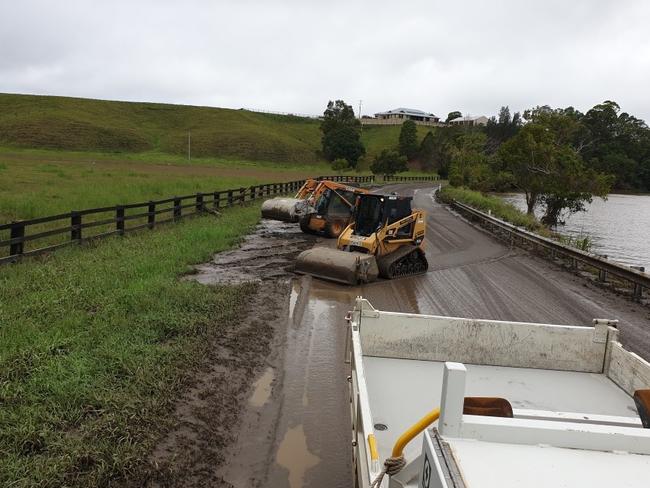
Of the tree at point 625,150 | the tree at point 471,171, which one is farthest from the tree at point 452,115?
the tree at point 471,171

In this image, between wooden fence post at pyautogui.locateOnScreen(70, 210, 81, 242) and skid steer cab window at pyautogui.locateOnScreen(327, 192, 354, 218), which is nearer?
wooden fence post at pyautogui.locateOnScreen(70, 210, 81, 242)

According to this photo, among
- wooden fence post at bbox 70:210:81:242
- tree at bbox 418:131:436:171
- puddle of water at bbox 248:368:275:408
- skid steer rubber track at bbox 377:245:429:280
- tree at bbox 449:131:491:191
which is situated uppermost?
tree at bbox 418:131:436:171

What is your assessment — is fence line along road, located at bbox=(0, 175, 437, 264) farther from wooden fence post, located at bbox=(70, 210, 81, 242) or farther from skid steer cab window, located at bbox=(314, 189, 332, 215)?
skid steer cab window, located at bbox=(314, 189, 332, 215)

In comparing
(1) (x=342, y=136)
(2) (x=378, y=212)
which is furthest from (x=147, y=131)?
(2) (x=378, y=212)

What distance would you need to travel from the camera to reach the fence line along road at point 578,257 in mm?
11625

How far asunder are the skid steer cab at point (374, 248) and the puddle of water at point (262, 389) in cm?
516

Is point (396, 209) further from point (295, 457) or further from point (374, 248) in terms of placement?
point (295, 457)

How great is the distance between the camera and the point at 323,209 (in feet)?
62.2

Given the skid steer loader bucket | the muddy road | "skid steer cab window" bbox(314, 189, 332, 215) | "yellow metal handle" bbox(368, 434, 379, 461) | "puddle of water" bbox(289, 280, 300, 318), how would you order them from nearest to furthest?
"yellow metal handle" bbox(368, 434, 379, 461) < the muddy road < "puddle of water" bbox(289, 280, 300, 318) < the skid steer loader bucket < "skid steer cab window" bbox(314, 189, 332, 215)

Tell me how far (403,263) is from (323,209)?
20.0 ft

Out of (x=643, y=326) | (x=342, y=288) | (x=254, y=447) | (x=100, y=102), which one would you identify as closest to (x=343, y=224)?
(x=342, y=288)

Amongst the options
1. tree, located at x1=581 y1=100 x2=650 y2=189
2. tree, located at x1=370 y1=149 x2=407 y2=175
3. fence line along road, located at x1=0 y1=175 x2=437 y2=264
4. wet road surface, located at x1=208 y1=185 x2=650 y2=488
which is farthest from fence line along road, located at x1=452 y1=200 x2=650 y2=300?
tree, located at x1=370 y1=149 x2=407 y2=175

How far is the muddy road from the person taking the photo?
197 inches

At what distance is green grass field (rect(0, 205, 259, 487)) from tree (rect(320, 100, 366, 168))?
332 ft
